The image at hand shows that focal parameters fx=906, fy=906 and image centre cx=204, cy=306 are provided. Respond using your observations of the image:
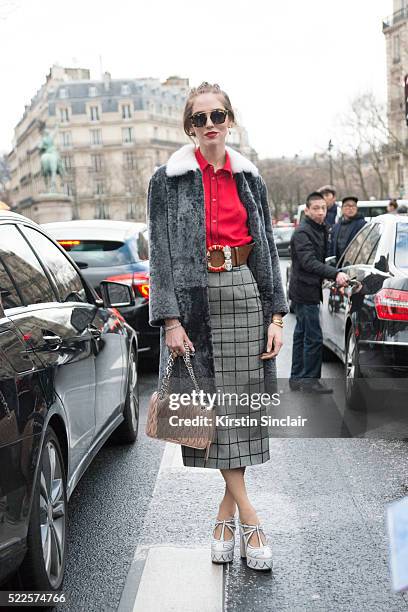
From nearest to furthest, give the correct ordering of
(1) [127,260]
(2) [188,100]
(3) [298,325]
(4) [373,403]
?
(2) [188,100] → (4) [373,403] → (3) [298,325] → (1) [127,260]

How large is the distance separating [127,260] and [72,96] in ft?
381

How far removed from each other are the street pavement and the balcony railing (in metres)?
80.3

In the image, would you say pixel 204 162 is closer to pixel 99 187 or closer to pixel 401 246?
pixel 401 246

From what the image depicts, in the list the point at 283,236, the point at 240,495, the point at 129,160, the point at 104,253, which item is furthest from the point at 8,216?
the point at 129,160

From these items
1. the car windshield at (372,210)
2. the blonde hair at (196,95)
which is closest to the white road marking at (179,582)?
the blonde hair at (196,95)

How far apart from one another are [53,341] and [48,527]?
2.58ft

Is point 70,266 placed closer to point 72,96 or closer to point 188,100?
point 188,100

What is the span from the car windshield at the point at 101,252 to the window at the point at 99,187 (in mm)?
111283

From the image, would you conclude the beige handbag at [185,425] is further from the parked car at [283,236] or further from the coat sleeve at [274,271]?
the parked car at [283,236]

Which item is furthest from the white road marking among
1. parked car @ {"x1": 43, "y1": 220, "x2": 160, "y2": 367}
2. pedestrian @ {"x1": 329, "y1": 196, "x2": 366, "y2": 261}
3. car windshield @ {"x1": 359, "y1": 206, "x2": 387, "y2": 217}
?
car windshield @ {"x1": 359, "y1": 206, "x2": 387, "y2": 217}

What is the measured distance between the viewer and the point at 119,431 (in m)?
6.20

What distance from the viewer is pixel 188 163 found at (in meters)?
3.76

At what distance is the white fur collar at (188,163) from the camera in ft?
12.3

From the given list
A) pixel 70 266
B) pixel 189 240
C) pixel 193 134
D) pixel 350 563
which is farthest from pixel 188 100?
pixel 350 563
